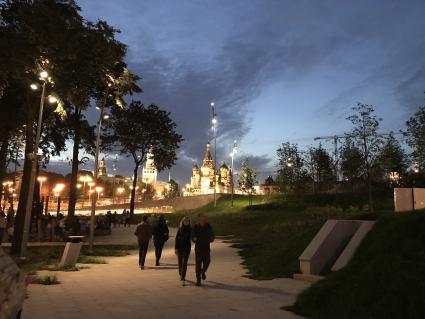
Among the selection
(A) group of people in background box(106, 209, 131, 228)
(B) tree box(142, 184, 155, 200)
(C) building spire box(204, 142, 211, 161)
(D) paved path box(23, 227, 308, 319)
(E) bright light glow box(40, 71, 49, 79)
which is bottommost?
(D) paved path box(23, 227, 308, 319)

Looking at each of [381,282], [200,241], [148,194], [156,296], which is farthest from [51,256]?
[148,194]

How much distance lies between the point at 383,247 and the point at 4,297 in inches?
290

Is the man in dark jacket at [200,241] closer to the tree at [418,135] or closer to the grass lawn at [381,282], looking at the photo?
the grass lawn at [381,282]

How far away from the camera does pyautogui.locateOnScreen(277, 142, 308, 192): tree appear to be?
5147cm

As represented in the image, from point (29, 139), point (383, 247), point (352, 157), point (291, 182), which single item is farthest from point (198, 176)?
point (383, 247)

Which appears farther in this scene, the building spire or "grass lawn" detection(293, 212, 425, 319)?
the building spire

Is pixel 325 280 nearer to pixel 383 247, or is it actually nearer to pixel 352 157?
pixel 383 247

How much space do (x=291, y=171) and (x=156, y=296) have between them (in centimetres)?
4410

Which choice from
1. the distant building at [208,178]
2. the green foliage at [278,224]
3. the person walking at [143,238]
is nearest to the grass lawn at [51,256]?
the person walking at [143,238]

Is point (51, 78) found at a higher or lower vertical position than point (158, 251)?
higher

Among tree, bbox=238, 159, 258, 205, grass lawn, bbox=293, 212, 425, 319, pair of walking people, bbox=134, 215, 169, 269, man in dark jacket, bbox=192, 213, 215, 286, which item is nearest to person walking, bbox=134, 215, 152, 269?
pair of walking people, bbox=134, 215, 169, 269

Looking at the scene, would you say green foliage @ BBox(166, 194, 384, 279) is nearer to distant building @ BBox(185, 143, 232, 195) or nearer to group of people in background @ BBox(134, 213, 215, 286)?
group of people in background @ BBox(134, 213, 215, 286)

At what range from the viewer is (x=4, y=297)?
11.9 feet

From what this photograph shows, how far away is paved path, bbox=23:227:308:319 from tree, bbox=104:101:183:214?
35.5 metres
